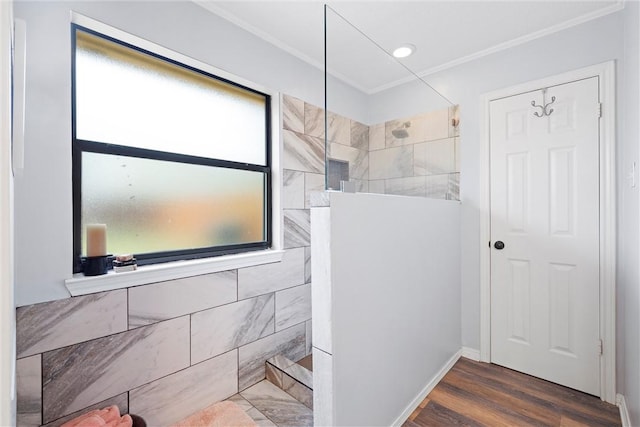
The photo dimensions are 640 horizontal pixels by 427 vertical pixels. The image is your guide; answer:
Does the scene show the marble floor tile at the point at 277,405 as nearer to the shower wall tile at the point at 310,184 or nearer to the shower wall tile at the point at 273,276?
the shower wall tile at the point at 273,276

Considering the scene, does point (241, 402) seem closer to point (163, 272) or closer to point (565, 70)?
point (163, 272)

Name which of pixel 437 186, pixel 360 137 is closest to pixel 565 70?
pixel 437 186

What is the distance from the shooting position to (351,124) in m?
2.20

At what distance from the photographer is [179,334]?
1660mm

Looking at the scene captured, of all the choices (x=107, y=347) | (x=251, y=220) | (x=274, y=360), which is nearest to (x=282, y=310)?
(x=274, y=360)

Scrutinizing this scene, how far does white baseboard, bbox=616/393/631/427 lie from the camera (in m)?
1.63

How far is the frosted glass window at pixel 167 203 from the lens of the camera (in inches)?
59.7

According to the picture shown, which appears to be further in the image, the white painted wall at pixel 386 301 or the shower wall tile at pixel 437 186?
the shower wall tile at pixel 437 186

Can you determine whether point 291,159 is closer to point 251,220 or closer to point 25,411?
point 251,220

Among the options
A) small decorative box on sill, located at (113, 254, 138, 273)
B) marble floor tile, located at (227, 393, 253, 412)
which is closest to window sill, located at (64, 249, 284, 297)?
small decorative box on sill, located at (113, 254, 138, 273)

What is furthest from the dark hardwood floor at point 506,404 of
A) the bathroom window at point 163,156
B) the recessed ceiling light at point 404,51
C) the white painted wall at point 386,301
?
the recessed ceiling light at point 404,51

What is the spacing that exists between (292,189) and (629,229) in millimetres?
2074

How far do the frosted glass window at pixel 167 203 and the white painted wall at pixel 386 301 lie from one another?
998mm

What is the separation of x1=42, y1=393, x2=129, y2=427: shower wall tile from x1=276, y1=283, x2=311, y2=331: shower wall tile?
3.26 ft
